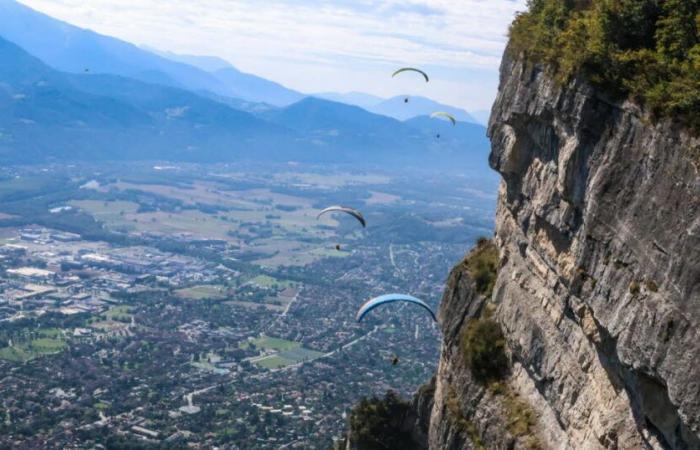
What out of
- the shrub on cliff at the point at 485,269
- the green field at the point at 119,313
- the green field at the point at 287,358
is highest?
the shrub on cliff at the point at 485,269

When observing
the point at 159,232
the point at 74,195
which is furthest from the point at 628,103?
the point at 74,195

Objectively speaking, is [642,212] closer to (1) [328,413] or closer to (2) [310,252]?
(1) [328,413]

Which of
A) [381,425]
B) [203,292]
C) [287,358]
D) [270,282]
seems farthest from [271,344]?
[381,425]

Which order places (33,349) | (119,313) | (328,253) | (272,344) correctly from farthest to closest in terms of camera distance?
(328,253) → (119,313) → (272,344) → (33,349)

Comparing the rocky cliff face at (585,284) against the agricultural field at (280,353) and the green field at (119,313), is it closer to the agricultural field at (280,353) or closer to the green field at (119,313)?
the agricultural field at (280,353)

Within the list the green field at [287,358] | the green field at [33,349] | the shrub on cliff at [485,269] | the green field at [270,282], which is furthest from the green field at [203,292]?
the shrub on cliff at [485,269]

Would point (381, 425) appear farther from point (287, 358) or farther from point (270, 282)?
point (270, 282)

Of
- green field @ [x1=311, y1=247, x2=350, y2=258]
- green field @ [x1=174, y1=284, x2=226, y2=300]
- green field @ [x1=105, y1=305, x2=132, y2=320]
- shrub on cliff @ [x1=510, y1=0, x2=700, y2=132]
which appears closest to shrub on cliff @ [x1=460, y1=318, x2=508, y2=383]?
shrub on cliff @ [x1=510, y1=0, x2=700, y2=132]

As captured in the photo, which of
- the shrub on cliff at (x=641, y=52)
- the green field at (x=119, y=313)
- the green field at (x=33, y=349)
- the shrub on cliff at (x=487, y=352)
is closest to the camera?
the shrub on cliff at (x=641, y=52)
